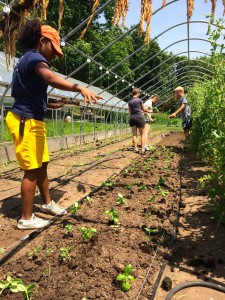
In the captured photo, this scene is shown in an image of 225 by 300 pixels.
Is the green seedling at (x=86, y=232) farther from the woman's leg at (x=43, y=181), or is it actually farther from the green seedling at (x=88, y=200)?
the green seedling at (x=88, y=200)

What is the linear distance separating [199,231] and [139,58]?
38.9 meters

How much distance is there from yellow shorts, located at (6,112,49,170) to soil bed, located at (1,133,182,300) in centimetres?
64

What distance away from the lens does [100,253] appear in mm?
2559

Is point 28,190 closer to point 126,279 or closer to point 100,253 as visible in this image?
point 100,253

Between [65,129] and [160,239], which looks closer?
[160,239]

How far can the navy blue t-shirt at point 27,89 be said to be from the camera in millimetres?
2862

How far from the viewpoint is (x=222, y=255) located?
106 inches

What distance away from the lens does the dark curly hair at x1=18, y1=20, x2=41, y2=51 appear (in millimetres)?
2922

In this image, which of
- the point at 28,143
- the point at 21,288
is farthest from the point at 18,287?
the point at 28,143

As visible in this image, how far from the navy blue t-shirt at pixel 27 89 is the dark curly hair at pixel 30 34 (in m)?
0.15

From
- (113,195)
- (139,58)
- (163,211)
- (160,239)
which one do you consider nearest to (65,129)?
(113,195)

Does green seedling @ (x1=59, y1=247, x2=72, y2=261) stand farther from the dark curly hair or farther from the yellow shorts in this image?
the dark curly hair

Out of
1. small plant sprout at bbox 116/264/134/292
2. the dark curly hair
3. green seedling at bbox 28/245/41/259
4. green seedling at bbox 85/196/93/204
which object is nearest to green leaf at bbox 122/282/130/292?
small plant sprout at bbox 116/264/134/292

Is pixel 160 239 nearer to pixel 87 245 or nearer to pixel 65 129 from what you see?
pixel 87 245
